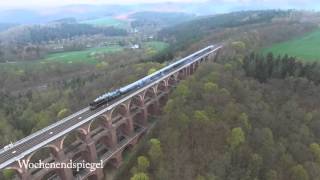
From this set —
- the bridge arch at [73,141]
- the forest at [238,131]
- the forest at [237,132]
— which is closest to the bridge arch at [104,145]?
the bridge arch at [73,141]

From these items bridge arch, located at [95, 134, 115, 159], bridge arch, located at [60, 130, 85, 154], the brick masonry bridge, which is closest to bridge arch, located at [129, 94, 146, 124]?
the brick masonry bridge

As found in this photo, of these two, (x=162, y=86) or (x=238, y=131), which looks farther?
(x=162, y=86)

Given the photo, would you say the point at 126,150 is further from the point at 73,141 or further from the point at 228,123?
the point at 228,123

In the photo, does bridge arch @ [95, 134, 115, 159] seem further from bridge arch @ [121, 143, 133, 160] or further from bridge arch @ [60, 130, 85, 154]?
bridge arch @ [60, 130, 85, 154]

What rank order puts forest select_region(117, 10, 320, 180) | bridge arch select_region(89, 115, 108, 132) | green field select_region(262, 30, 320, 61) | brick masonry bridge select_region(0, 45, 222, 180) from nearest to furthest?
brick masonry bridge select_region(0, 45, 222, 180)
forest select_region(117, 10, 320, 180)
bridge arch select_region(89, 115, 108, 132)
green field select_region(262, 30, 320, 61)

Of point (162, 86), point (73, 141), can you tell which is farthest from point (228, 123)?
point (73, 141)

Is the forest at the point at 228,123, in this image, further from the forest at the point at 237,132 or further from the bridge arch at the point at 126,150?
the bridge arch at the point at 126,150
